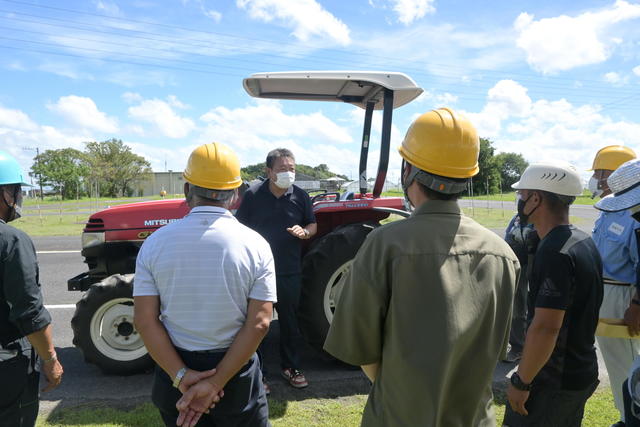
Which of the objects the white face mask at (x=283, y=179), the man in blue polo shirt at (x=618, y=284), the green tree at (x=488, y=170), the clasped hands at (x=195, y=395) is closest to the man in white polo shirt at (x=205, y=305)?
the clasped hands at (x=195, y=395)

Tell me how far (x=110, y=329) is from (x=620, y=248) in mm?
3981

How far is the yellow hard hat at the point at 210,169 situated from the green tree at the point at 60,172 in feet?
167

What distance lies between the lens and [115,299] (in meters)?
3.72

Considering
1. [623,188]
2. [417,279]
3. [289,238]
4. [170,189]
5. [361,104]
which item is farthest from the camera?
[170,189]

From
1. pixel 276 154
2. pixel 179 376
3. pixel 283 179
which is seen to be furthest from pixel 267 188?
pixel 179 376

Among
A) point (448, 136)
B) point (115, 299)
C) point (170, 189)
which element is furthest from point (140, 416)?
point (170, 189)

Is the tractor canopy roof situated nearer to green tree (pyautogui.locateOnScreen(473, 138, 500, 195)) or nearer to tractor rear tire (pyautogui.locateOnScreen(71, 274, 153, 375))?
tractor rear tire (pyautogui.locateOnScreen(71, 274, 153, 375))

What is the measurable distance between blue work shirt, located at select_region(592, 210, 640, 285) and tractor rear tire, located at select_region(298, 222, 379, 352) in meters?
1.82

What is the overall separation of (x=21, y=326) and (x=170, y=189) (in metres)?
58.3

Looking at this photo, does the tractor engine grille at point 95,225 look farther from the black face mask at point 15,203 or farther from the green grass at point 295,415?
the black face mask at point 15,203

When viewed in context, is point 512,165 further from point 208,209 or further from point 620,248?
point 208,209

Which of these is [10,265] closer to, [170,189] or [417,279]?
[417,279]

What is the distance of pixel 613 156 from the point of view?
359 cm

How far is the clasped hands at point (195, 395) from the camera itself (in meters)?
1.74
